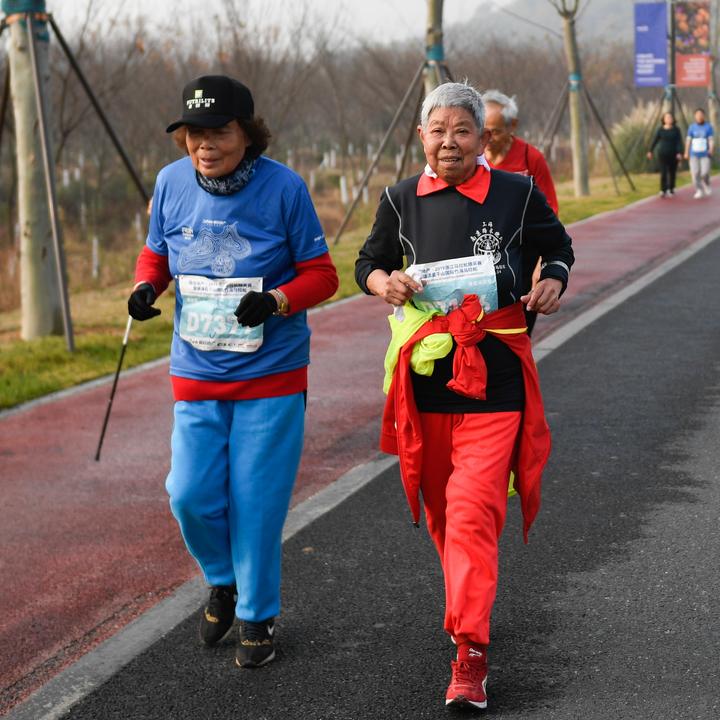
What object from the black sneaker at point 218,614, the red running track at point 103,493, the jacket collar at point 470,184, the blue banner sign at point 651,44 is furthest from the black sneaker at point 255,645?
the blue banner sign at point 651,44

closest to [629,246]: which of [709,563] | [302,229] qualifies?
[709,563]

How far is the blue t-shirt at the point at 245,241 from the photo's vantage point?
14.1 feet

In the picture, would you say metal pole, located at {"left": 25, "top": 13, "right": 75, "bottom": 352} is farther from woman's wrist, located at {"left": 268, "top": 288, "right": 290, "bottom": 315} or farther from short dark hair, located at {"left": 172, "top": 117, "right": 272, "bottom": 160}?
woman's wrist, located at {"left": 268, "top": 288, "right": 290, "bottom": 315}

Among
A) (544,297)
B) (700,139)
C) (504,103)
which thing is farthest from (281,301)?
(700,139)

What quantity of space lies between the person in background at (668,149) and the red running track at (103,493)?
13.4 metres

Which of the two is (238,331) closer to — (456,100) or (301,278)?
(301,278)

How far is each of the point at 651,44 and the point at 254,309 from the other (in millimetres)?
28715

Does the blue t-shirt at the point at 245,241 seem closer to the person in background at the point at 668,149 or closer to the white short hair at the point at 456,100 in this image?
the white short hair at the point at 456,100

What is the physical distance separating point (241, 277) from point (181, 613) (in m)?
1.38

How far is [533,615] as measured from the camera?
4844 millimetres

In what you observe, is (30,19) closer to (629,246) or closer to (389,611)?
(389,611)

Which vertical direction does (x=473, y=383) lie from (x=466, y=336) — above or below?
below

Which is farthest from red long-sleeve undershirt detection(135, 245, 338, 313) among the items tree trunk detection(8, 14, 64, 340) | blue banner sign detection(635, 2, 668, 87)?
blue banner sign detection(635, 2, 668, 87)

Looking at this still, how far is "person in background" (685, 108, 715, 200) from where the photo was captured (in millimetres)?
24641
